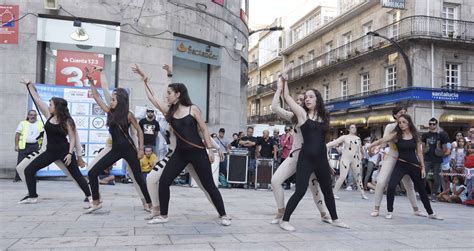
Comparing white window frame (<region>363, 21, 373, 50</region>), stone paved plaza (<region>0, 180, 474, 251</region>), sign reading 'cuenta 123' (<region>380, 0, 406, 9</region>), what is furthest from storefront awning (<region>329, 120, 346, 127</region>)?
stone paved plaza (<region>0, 180, 474, 251</region>)

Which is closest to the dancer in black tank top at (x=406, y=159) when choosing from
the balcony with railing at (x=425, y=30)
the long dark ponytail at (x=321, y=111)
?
the long dark ponytail at (x=321, y=111)

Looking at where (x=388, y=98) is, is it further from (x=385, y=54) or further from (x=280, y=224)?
(x=280, y=224)

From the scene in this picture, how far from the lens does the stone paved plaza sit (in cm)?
498

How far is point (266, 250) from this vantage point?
4801mm

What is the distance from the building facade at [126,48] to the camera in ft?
43.2

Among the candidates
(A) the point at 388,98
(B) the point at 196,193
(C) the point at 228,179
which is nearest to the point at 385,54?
(A) the point at 388,98

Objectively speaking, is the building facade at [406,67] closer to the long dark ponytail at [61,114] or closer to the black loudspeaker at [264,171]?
the black loudspeaker at [264,171]

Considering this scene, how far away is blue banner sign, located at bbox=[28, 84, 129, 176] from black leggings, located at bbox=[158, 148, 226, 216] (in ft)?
24.0

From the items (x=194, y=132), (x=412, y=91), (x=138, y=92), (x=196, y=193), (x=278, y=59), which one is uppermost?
(x=278, y=59)

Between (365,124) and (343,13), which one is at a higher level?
(343,13)

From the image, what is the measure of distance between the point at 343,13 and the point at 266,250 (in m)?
34.9

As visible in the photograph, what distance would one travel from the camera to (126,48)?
14.2 metres

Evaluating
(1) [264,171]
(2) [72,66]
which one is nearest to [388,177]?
(1) [264,171]

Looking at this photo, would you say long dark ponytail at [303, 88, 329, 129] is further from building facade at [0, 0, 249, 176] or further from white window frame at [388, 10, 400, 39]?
white window frame at [388, 10, 400, 39]
